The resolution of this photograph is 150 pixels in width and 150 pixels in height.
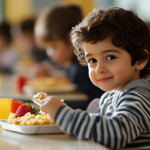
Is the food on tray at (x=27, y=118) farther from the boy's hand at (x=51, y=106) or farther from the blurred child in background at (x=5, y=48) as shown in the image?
the blurred child in background at (x=5, y=48)

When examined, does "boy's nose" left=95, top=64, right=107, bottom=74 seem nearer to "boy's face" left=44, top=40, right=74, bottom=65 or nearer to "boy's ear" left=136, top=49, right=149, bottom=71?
"boy's ear" left=136, top=49, right=149, bottom=71

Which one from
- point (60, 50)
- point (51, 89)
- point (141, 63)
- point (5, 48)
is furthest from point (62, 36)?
point (5, 48)

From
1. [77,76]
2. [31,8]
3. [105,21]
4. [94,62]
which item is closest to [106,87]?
[94,62]

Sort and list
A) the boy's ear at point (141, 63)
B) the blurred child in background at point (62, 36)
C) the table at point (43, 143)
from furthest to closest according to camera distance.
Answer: the blurred child in background at point (62, 36), the boy's ear at point (141, 63), the table at point (43, 143)

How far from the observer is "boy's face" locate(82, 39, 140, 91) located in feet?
2.73

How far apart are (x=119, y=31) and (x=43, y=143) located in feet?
1.29

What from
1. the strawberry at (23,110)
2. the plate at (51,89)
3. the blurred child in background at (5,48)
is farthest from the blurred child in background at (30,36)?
the strawberry at (23,110)

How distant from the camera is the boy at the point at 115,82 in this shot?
2.28ft

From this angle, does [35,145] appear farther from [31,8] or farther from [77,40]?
[31,8]

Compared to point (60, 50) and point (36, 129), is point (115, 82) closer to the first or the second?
point (36, 129)

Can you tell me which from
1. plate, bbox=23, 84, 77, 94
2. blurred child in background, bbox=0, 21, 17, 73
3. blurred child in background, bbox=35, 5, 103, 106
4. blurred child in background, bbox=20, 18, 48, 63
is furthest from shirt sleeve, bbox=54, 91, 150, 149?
blurred child in background, bbox=0, 21, 17, 73

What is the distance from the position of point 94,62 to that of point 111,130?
265 mm

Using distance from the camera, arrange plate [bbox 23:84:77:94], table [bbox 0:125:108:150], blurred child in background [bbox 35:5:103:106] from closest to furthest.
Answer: table [bbox 0:125:108:150], plate [bbox 23:84:77:94], blurred child in background [bbox 35:5:103:106]

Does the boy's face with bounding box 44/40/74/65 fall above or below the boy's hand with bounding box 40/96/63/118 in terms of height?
above
